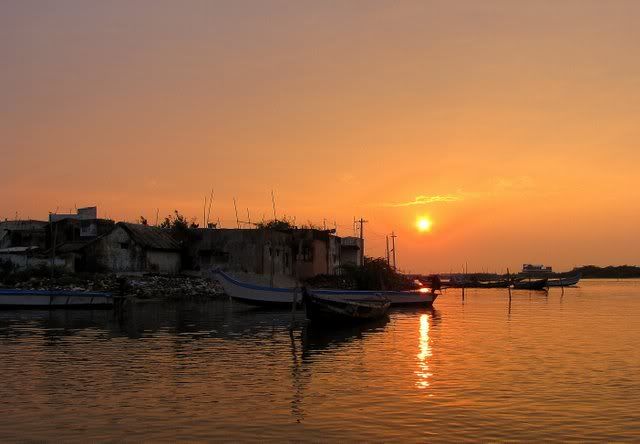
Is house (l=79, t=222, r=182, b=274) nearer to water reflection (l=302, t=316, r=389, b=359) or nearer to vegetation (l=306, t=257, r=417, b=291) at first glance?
vegetation (l=306, t=257, r=417, b=291)

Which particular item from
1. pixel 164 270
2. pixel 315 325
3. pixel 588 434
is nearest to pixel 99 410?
pixel 588 434

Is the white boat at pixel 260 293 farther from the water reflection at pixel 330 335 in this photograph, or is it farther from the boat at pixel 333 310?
the boat at pixel 333 310

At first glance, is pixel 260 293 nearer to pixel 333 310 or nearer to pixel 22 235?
pixel 333 310

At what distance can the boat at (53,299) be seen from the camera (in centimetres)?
4434

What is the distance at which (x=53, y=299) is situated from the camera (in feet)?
148

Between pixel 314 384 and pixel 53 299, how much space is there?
105 ft

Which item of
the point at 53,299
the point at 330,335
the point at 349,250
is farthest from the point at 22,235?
the point at 330,335

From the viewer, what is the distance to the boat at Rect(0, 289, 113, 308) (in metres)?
44.3

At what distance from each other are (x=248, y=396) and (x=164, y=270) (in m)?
46.5

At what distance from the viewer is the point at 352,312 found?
36344mm

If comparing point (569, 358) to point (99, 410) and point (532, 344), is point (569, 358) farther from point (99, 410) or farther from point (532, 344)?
point (99, 410)

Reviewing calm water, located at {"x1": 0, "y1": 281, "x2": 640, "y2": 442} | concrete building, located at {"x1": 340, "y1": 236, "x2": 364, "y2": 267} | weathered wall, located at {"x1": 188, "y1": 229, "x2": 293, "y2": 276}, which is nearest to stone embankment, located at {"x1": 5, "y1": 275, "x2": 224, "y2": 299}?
weathered wall, located at {"x1": 188, "y1": 229, "x2": 293, "y2": 276}

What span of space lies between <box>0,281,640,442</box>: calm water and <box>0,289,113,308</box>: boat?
1159cm

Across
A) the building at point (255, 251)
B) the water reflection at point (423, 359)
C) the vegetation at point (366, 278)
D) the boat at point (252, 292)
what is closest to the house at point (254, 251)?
the building at point (255, 251)
